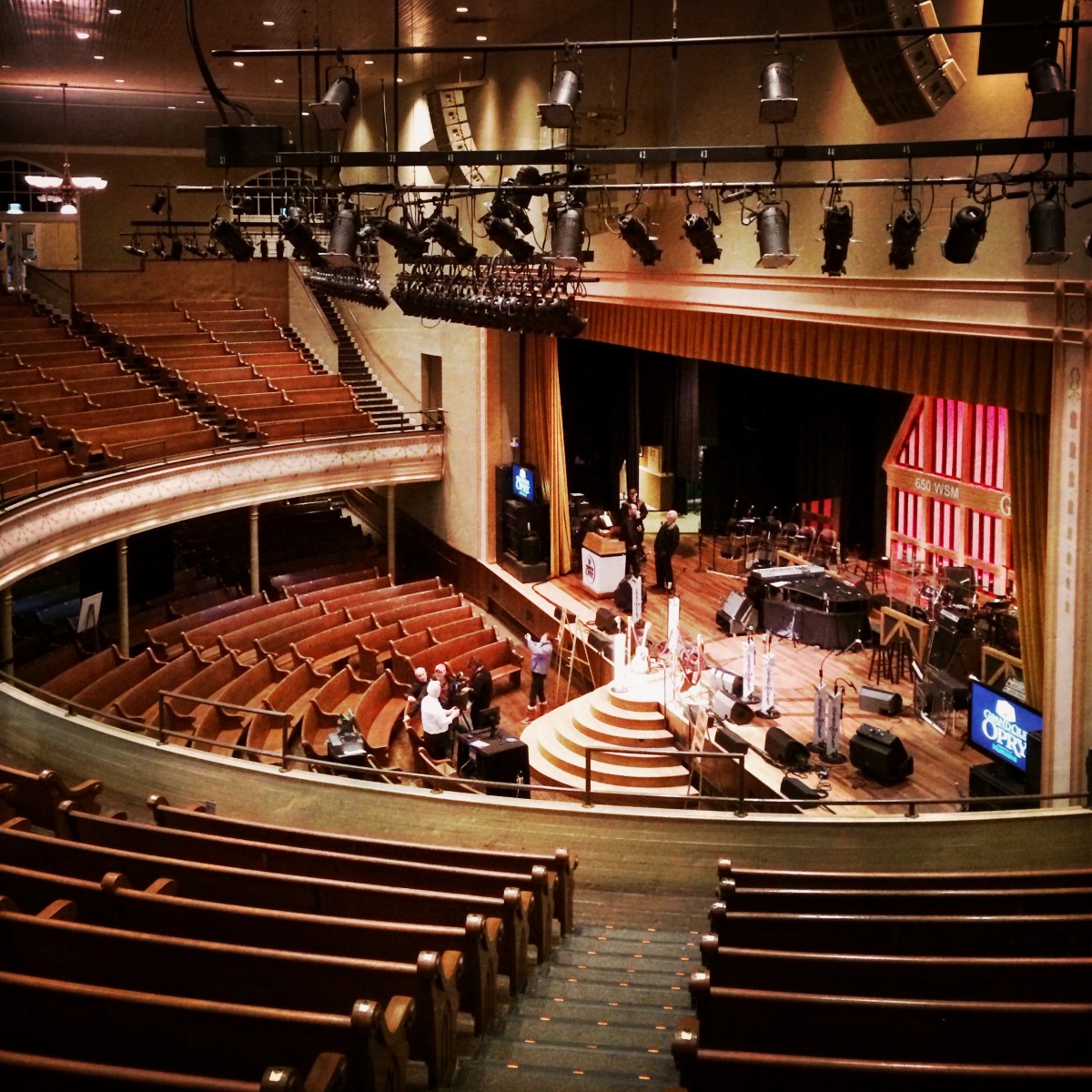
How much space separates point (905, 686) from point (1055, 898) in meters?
6.90

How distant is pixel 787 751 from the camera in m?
9.05

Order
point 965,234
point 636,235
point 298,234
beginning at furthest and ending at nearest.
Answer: point 298,234 < point 636,235 < point 965,234

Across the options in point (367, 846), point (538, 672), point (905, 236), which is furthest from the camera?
point (538, 672)

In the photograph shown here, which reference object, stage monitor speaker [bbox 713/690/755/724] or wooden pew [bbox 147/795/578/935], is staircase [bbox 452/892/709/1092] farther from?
stage monitor speaker [bbox 713/690/755/724]

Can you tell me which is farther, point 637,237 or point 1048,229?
point 637,237

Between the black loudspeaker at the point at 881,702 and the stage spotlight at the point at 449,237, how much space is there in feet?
16.2

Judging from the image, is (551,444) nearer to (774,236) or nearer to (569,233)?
(569,233)

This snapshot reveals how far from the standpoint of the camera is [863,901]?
4.61m

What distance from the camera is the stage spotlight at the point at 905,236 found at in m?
7.34

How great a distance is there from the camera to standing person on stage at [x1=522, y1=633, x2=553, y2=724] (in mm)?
12805

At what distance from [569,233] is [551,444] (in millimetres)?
7786

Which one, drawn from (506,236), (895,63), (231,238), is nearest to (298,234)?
(231,238)

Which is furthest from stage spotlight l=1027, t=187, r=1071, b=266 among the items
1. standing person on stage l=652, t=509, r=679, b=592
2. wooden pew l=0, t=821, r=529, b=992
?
standing person on stage l=652, t=509, r=679, b=592

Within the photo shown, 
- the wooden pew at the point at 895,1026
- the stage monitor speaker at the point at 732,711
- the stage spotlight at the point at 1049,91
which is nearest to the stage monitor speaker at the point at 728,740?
the stage monitor speaker at the point at 732,711
